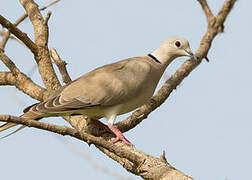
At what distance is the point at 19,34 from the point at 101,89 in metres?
0.97

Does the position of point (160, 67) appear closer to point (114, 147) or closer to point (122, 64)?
point (122, 64)

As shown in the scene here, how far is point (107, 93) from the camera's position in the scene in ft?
14.0

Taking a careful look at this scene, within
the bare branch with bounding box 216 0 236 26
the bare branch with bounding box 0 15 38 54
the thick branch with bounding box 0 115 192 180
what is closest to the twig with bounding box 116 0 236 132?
the bare branch with bounding box 216 0 236 26

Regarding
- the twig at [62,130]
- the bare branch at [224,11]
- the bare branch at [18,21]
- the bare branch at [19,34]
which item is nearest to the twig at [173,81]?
the bare branch at [224,11]

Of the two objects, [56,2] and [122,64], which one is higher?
[56,2]

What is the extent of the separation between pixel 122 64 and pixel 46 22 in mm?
1049

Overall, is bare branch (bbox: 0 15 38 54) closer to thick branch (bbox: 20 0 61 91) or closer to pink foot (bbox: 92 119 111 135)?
thick branch (bbox: 20 0 61 91)

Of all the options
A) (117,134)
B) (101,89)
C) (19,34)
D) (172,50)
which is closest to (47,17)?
(19,34)

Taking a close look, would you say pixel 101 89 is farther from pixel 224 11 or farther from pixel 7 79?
pixel 224 11

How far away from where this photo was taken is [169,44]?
16.6 ft

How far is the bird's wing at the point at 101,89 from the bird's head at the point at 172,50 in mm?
437

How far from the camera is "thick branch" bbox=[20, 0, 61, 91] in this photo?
4766mm

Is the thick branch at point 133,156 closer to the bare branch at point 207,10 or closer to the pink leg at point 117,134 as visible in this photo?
the pink leg at point 117,134

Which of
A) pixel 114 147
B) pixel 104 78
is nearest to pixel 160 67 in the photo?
pixel 104 78
